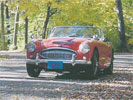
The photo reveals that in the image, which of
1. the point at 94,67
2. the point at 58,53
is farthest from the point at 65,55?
the point at 94,67

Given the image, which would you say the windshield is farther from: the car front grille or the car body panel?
the car front grille

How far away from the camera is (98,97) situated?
6.95 metres

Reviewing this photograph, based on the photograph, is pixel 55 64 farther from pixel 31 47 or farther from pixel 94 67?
pixel 94 67

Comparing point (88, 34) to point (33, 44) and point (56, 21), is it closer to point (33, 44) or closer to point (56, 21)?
point (33, 44)

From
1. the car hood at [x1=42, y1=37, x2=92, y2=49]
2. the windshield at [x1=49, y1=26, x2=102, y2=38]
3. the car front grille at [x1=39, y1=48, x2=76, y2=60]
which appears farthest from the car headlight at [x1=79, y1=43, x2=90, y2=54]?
the windshield at [x1=49, y1=26, x2=102, y2=38]

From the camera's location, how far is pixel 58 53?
10.1 meters

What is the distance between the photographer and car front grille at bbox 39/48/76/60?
32.8 ft

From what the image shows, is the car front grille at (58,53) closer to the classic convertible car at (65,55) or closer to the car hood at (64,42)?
the classic convertible car at (65,55)

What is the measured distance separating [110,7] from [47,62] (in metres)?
24.1

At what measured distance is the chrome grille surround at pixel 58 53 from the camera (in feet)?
32.8

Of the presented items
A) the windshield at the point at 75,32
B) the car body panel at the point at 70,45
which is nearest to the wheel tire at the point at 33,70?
the car body panel at the point at 70,45

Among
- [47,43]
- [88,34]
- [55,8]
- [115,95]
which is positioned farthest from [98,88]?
[55,8]

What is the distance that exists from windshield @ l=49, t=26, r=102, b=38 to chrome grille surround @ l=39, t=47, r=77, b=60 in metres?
1.41

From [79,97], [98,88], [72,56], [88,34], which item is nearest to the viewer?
[79,97]
